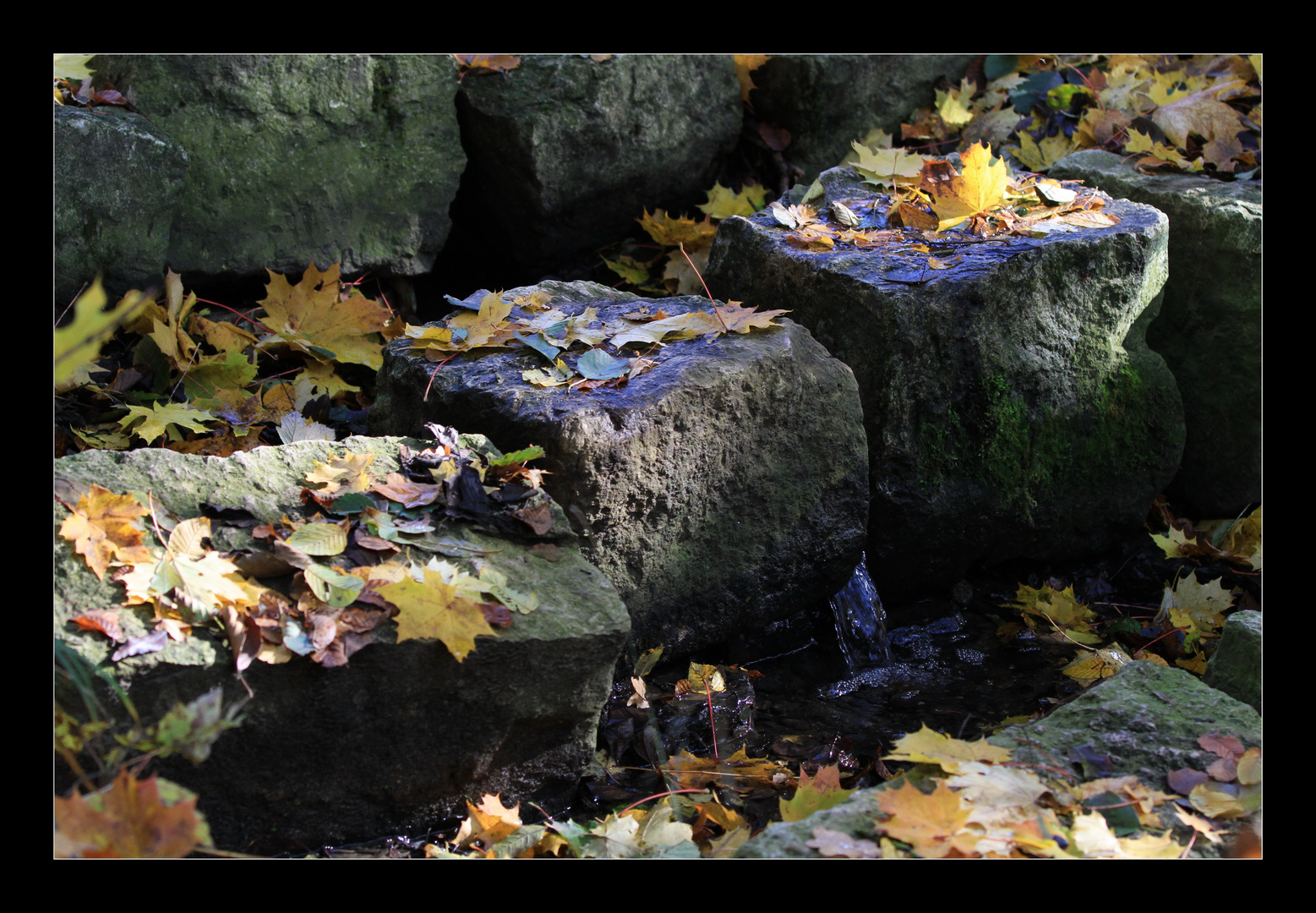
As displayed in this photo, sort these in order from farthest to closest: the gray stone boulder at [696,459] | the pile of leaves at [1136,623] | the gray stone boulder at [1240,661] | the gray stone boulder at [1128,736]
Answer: the pile of leaves at [1136,623] < the gray stone boulder at [696,459] < the gray stone boulder at [1240,661] < the gray stone boulder at [1128,736]

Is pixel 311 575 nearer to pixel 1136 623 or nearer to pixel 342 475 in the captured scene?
pixel 342 475

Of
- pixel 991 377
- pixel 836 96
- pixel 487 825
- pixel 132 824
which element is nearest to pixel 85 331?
pixel 132 824

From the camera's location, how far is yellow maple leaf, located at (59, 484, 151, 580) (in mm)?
1783

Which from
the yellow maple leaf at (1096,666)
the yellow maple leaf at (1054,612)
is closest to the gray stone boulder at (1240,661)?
the yellow maple leaf at (1096,666)

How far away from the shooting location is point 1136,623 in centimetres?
303

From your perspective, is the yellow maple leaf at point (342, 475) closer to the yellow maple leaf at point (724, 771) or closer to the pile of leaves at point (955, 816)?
the pile of leaves at point (955, 816)

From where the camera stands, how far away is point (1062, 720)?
1920 mm

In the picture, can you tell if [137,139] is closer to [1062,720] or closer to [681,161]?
[681,161]

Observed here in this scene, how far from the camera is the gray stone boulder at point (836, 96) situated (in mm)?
4266

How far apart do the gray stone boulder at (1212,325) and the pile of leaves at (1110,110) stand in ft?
0.97

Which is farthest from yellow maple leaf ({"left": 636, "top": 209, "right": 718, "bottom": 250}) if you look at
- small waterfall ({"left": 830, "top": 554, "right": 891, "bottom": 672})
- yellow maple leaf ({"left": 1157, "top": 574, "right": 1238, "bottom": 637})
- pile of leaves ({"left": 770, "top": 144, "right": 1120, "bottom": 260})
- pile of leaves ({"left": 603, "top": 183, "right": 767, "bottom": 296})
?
yellow maple leaf ({"left": 1157, "top": 574, "right": 1238, "bottom": 637})

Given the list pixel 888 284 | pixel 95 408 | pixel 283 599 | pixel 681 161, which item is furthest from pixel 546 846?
pixel 681 161

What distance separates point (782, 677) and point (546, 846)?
101cm

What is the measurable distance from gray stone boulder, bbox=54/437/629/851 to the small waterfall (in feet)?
3.26
